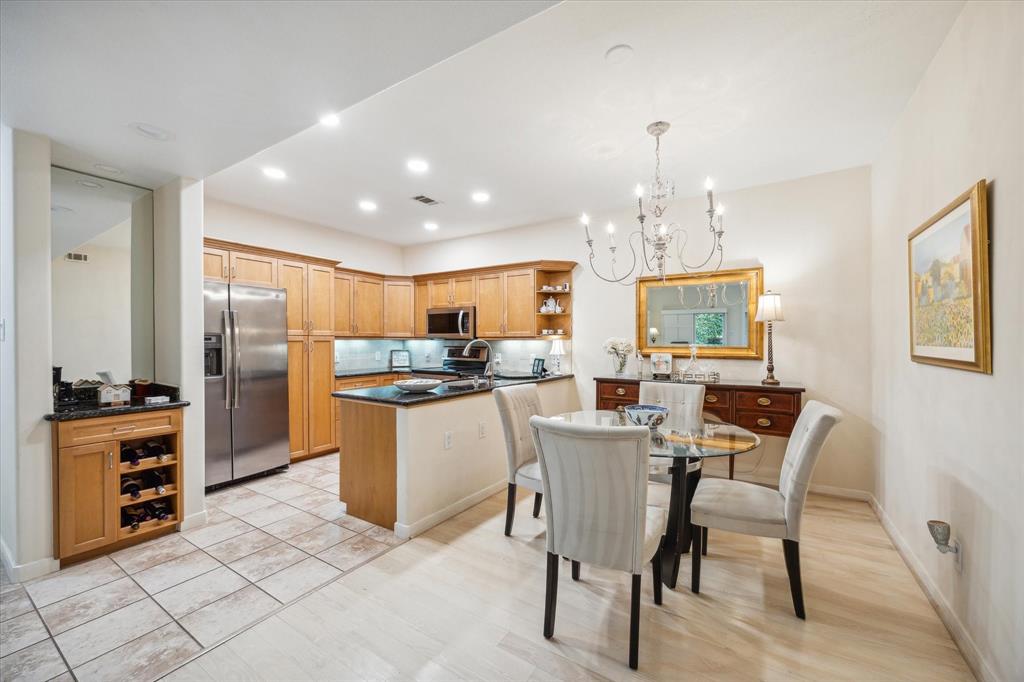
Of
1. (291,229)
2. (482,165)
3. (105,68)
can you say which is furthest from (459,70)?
(291,229)

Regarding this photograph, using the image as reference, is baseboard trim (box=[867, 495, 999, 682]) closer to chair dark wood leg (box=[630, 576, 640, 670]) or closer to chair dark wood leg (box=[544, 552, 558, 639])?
chair dark wood leg (box=[630, 576, 640, 670])

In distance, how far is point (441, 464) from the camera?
318cm

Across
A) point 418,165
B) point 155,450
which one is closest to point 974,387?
point 418,165

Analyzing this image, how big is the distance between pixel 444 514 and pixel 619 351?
7.76 feet

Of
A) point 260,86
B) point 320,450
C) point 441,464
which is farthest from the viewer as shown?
point 320,450

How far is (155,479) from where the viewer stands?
296 cm

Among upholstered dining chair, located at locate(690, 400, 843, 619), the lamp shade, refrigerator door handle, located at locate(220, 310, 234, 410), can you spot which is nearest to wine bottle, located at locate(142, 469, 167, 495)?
refrigerator door handle, located at locate(220, 310, 234, 410)

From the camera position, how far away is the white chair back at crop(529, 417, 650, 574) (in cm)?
171

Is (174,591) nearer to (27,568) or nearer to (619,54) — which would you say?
(27,568)

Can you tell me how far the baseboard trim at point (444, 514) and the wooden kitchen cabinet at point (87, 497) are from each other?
1782 millimetres

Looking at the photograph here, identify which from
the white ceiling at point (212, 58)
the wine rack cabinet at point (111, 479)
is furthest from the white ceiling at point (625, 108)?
the wine rack cabinet at point (111, 479)

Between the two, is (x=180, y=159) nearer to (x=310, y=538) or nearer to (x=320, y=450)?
(x=310, y=538)

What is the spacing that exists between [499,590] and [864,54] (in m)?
3.37

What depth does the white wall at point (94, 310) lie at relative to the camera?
113 inches
